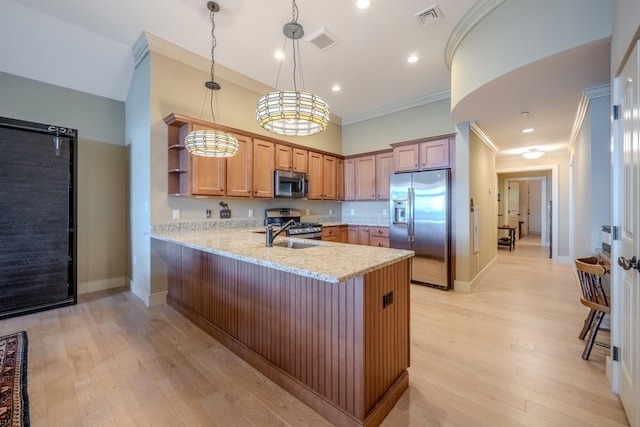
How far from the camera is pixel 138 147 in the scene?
376 cm

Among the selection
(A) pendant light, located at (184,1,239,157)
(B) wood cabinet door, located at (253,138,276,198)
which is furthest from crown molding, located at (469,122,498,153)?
(A) pendant light, located at (184,1,239,157)

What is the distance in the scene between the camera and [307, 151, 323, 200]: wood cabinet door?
203 inches

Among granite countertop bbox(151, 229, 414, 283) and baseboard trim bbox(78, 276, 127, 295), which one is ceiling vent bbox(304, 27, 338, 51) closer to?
granite countertop bbox(151, 229, 414, 283)

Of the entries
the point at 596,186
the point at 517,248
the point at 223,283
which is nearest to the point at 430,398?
the point at 223,283

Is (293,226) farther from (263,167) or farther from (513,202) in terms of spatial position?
(513,202)

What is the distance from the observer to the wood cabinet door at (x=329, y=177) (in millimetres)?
5480

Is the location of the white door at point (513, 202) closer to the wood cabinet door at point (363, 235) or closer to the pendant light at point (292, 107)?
the wood cabinet door at point (363, 235)

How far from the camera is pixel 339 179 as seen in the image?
232 inches

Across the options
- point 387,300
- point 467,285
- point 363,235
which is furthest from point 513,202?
point 387,300

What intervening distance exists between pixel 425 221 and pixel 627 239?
2677 millimetres

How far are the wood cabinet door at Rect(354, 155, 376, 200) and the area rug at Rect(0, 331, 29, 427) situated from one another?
5036 millimetres

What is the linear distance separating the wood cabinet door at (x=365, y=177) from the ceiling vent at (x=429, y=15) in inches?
107

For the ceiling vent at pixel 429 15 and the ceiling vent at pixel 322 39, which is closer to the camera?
the ceiling vent at pixel 429 15

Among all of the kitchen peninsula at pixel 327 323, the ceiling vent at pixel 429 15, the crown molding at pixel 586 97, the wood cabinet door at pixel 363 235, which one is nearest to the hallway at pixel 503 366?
the kitchen peninsula at pixel 327 323
